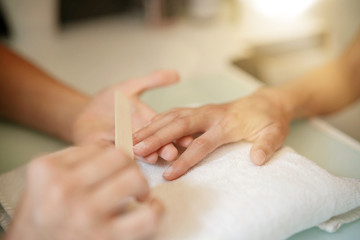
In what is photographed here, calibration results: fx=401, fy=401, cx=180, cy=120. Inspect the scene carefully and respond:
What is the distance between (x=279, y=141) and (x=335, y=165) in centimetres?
12

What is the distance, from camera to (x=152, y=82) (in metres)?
0.71

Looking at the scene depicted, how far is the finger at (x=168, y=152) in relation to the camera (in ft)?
1.83

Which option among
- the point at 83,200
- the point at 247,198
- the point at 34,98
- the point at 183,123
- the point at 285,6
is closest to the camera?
the point at 83,200

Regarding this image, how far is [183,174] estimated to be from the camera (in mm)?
539

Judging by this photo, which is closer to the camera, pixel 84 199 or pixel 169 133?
pixel 84 199

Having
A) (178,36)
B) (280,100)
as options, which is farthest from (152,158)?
(178,36)

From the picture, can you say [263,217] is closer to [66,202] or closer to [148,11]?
[66,202]

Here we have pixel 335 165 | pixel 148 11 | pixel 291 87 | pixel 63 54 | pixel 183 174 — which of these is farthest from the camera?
pixel 148 11

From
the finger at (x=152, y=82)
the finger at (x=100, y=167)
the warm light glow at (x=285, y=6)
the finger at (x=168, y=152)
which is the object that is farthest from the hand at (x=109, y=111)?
the warm light glow at (x=285, y=6)

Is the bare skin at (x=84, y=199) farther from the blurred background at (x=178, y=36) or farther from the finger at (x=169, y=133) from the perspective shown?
the blurred background at (x=178, y=36)

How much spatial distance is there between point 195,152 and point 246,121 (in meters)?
0.12

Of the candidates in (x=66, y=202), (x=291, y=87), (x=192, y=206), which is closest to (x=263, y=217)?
(x=192, y=206)

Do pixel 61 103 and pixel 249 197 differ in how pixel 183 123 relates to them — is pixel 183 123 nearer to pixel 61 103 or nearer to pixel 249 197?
pixel 249 197

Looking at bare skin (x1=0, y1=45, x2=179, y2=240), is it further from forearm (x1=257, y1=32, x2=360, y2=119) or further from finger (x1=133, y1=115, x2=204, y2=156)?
forearm (x1=257, y1=32, x2=360, y2=119)
